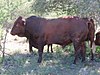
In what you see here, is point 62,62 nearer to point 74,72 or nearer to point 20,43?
point 74,72

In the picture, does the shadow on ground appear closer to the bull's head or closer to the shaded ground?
the shaded ground

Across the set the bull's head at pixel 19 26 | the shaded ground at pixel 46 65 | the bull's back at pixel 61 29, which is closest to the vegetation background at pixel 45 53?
the shaded ground at pixel 46 65

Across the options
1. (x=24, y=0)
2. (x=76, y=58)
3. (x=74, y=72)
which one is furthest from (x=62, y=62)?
(x=24, y=0)

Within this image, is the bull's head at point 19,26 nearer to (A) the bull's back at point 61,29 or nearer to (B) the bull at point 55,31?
(B) the bull at point 55,31

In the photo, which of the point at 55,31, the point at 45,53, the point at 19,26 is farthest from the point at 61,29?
the point at 45,53

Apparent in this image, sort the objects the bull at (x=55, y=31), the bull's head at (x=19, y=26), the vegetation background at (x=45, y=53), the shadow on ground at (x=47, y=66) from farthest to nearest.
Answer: the bull's head at (x=19, y=26), the bull at (x=55, y=31), the vegetation background at (x=45, y=53), the shadow on ground at (x=47, y=66)

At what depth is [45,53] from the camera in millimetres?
10836

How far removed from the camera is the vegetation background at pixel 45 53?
8453mm

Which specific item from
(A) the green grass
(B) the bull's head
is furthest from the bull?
(A) the green grass

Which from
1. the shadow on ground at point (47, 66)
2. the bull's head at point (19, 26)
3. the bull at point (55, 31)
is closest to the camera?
the shadow on ground at point (47, 66)

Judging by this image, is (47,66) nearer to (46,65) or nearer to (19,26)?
(46,65)

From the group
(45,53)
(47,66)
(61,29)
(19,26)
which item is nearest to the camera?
(47,66)

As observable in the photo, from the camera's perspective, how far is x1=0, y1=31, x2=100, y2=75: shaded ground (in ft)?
27.2

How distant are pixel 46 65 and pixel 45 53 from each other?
1.80m
